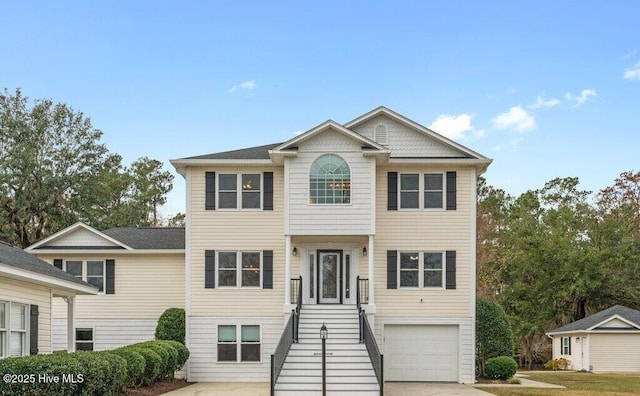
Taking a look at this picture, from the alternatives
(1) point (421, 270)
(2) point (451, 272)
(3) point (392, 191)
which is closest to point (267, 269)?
(3) point (392, 191)

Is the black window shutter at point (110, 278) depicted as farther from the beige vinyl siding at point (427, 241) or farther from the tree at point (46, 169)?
the tree at point (46, 169)

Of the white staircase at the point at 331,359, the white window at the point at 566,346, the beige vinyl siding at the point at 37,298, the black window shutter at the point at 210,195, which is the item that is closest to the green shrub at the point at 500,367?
the white staircase at the point at 331,359

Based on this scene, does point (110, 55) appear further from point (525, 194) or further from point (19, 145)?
point (525, 194)

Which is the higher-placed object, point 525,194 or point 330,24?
point 330,24

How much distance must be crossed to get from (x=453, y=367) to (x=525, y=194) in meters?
32.7

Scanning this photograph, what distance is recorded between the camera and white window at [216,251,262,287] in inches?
934

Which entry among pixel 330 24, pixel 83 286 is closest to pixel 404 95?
pixel 330 24

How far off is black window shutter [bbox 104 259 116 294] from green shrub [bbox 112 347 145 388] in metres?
7.84

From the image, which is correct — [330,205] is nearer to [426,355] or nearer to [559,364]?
[426,355]

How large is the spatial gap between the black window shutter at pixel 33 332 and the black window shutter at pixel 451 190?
1286cm

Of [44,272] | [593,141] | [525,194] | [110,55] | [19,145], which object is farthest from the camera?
[525,194]

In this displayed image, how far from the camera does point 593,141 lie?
3584cm

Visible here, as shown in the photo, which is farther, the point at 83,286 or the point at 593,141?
the point at 593,141

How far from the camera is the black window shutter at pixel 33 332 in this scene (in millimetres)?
16734
